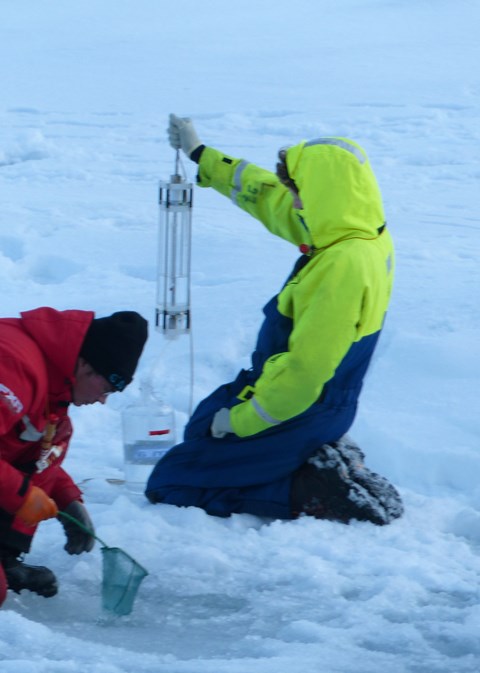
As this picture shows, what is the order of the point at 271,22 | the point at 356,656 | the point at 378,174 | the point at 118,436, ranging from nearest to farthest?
the point at 356,656 < the point at 118,436 < the point at 378,174 < the point at 271,22

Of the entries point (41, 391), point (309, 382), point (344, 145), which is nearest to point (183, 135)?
point (344, 145)

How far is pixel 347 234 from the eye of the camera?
3742mm

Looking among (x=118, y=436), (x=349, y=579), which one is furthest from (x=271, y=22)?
(x=349, y=579)

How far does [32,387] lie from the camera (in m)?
3.02

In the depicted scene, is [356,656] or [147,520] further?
[147,520]

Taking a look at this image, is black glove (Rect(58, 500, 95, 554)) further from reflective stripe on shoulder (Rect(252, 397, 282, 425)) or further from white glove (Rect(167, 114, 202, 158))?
white glove (Rect(167, 114, 202, 158))

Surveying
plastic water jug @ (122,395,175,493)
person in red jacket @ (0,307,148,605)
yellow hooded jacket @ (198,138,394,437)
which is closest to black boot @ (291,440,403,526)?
yellow hooded jacket @ (198,138,394,437)

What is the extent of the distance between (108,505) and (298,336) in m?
1.02

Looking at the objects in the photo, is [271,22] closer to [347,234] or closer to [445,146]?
[445,146]

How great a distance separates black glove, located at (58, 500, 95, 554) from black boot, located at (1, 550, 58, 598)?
0.14 m

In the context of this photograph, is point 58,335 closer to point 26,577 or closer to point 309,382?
point 26,577

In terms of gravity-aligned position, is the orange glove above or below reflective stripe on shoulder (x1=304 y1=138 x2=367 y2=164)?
below

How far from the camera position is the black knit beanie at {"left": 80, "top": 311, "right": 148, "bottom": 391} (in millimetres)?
3068

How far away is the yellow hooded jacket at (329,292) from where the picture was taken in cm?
364
